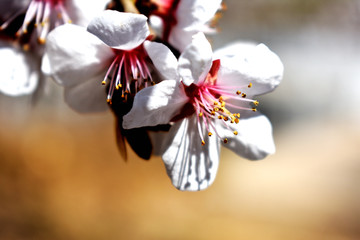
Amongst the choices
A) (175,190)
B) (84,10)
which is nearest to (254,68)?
(84,10)

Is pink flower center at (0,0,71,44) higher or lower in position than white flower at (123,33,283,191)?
higher

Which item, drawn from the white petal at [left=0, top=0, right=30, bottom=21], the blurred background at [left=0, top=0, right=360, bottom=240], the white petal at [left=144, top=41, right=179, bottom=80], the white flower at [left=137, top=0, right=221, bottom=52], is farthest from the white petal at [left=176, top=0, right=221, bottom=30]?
the blurred background at [left=0, top=0, right=360, bottom=240]

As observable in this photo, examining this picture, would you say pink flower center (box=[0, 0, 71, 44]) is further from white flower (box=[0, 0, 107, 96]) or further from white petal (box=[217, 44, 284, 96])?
white petal (box=[217, 44, 284, 96])

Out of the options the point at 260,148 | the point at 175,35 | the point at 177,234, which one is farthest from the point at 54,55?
the point at 177,234

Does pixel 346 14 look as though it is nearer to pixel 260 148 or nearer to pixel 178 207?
pixel 178 207

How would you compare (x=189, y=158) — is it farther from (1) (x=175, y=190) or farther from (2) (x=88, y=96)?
(1) (x=175, y=190)

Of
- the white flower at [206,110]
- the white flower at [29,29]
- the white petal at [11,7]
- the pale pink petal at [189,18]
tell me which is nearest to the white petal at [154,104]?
the white flower at [206,110]
